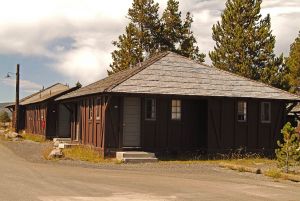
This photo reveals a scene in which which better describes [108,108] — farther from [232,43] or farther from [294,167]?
[232,43]

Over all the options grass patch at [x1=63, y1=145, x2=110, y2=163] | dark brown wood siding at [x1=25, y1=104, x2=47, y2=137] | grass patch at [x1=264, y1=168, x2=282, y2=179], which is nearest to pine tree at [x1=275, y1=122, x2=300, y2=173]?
grass patch at [x1=264, y1=168, x2=282, y2=179]

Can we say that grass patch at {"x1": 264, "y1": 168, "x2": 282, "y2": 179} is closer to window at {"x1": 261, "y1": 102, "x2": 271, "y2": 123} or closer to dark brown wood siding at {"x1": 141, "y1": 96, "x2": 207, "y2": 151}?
dark brown wood siding at {"x1": 141, "y1": 96, "x2": 207, "y2": 151}

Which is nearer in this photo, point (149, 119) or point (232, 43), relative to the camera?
point (149, 119)

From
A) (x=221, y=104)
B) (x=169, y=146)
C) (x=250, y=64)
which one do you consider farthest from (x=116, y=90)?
(x=250, y=64)

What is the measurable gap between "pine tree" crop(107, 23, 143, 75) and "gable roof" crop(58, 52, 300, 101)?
77.4 feet

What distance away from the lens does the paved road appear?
11128 mm

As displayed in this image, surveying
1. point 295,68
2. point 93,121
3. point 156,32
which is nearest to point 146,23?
point 156,32

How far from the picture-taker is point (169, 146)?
22.8 metres

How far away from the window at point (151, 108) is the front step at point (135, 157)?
2158 millimetres

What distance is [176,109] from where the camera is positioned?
2319 cm

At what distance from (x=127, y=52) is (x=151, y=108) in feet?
89.5

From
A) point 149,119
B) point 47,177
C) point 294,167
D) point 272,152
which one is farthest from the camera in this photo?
point 272,152

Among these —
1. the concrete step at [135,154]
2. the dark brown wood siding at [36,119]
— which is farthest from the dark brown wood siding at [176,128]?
the dark brown wood siding at [36,119]

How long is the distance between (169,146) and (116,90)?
399 cm
